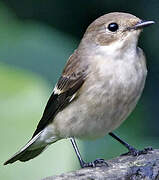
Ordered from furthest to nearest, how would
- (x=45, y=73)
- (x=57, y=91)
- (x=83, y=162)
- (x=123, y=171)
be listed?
(x=45, y=73), (x=57, y=91), (x=83, y=162), (x=123, y=171)

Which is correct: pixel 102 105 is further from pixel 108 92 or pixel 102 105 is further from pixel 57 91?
pixel 57 91

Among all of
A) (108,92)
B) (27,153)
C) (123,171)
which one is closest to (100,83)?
(108,92)

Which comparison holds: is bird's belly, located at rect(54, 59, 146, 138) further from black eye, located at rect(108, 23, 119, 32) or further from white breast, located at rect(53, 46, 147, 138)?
black eye, located at rect(108, 23, 119, 32)

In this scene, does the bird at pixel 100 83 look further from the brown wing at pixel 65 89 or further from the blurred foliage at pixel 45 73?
the blurred foliage at pixel 45 73

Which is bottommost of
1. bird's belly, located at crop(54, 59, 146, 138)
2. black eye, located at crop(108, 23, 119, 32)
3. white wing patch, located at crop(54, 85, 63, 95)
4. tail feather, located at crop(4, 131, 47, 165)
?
tail feather, located at crop(4, 131, 47, 165)

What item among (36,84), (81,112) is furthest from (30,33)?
(81,112)

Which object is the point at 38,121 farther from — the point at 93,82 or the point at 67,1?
the point at 67,1

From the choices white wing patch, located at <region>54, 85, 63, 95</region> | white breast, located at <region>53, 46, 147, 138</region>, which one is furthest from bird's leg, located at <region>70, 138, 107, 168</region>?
white wing patch, located at <region>54, 85, 63, 95</region>

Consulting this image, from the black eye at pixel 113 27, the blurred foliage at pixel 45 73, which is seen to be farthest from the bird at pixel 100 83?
the blurred foliage at pixel 45 73
